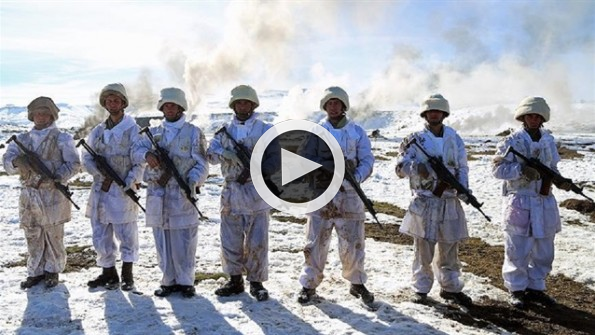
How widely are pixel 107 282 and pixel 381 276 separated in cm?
405

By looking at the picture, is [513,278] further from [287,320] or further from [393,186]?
[393,186]

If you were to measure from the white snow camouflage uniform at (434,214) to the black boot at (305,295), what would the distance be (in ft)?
4.44

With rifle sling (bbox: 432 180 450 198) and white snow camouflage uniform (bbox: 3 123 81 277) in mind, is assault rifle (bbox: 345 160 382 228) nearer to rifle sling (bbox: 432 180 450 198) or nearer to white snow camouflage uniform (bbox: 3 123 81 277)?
rifle sling (bbox: 432 180 450 198)

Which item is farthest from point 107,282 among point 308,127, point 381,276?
point 381,276

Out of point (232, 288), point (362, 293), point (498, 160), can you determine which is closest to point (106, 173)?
point (232, 288)

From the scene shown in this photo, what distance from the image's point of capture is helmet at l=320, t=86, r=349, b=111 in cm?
668

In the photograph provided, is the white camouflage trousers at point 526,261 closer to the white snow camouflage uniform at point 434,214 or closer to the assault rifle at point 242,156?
the white snow camouflage uniform at point 434,214

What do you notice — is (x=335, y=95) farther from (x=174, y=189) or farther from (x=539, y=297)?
(x=539, y=297)

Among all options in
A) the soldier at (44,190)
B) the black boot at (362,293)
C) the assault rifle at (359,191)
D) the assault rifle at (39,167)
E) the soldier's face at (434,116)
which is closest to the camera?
the assault rifle at (359,191)

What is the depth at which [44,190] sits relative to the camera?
7.11 m

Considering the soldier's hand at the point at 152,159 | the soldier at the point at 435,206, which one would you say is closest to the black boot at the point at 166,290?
the soldier's hand at the point at 152,159

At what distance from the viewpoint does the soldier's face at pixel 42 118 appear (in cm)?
714

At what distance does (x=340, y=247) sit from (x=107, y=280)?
3.26m
